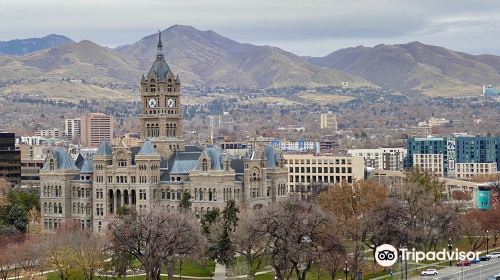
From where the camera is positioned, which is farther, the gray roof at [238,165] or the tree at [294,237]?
the gray roof at [238,165]

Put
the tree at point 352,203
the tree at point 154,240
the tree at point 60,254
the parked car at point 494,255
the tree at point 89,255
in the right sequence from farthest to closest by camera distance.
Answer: the parked car at point 494,255 < the tree at point 352,203 < the tree at point 60,254 < the tree at point 89,255 < the tree at point 154,240

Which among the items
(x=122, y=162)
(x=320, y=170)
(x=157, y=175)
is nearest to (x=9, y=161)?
(x=320, y=170)

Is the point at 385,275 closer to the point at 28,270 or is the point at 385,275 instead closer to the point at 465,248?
the point at 465,248

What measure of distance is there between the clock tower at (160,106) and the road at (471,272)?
4482cm

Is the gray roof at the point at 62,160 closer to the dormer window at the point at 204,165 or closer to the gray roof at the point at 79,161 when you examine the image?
the gray roof at the point at 79,161

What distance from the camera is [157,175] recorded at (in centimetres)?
13462

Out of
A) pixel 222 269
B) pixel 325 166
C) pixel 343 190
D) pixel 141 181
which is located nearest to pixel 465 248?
pixel 343 190

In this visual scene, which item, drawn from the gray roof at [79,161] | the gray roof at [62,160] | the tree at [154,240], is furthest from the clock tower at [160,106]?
the tree at [154,240]

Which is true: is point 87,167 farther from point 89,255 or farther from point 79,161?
point 89,255

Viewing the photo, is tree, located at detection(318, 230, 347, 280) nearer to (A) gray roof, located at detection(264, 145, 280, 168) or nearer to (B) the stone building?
(B) the stone building

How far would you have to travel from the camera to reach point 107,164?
136 m

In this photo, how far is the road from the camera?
98.4m

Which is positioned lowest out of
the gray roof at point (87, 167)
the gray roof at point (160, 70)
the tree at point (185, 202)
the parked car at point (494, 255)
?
the parked car at point (494, 255)

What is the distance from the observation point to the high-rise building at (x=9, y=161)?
18688 centimetres
